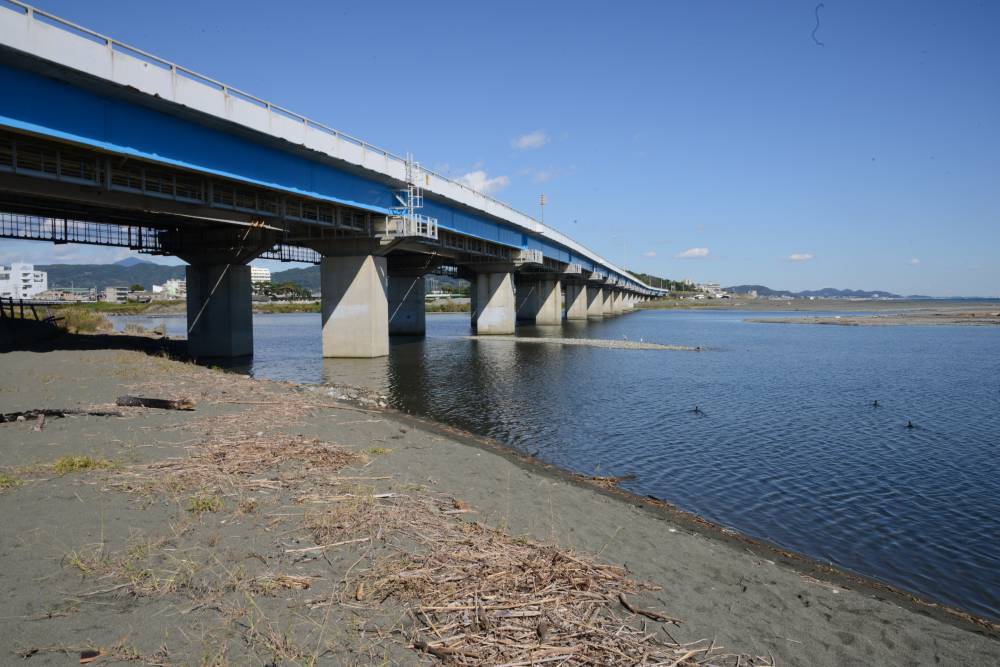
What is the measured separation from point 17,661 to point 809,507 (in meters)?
12.3

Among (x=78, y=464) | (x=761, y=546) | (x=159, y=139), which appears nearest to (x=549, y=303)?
(x=159, y=139)

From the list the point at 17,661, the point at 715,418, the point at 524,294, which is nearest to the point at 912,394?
the point at 715,418

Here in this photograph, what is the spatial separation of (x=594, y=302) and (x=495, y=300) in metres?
66.4

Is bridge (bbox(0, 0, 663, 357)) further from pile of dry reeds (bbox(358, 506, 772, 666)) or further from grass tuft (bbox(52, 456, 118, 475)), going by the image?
pile of dry reeds (bbox(358, 506, 772, 666))

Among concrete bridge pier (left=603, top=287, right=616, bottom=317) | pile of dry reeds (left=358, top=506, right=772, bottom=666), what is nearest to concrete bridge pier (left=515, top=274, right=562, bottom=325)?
concrete bridge pier (left=603, top=287, right=616, bottom=317)

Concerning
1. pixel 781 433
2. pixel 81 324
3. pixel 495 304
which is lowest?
pixel 781 433

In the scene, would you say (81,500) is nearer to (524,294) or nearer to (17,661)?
(17,661)

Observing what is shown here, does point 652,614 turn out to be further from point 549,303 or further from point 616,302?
point 616,302

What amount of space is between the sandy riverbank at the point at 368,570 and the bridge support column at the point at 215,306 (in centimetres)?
2694

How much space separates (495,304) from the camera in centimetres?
6775

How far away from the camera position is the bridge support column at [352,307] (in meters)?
38.9

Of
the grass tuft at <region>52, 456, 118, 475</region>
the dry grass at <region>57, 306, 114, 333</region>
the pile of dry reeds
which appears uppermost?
the dry grass at <region>57, 306, 114, 333</region>

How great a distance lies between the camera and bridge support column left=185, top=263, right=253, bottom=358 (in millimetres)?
37531

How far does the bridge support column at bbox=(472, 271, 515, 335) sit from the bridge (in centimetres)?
1140
